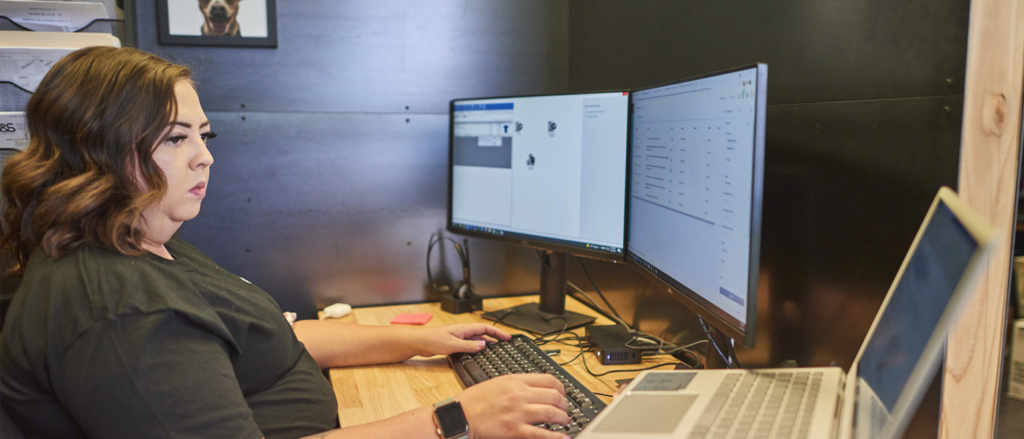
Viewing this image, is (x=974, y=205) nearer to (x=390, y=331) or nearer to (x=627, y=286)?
(x=627, y=286)

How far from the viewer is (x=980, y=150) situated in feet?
Result: 2.45

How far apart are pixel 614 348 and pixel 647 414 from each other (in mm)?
605

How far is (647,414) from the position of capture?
27.3 inches

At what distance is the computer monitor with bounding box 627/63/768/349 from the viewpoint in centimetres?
84

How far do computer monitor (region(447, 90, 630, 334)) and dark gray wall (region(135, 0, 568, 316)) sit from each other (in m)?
0.14

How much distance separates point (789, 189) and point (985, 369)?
381 mm

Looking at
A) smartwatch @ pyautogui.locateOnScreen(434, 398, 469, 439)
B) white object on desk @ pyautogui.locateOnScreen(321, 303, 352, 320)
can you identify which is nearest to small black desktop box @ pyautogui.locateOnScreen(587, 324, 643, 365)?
smartwatch @ pyautogui.locateOnScreen(434, 398, 469, 439)

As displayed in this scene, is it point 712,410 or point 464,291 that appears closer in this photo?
point 712,410

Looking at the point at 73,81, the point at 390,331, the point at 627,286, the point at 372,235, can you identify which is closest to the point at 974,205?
the point at 627,286

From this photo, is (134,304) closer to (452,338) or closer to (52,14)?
(452,338)

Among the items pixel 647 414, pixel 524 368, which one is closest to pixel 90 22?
pixel 524 368

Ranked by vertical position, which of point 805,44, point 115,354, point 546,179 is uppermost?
point 805,44

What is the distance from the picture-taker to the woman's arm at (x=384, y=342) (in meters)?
1.30

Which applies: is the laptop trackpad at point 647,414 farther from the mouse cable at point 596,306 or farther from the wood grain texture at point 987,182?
the mouse cable at point 596,306
